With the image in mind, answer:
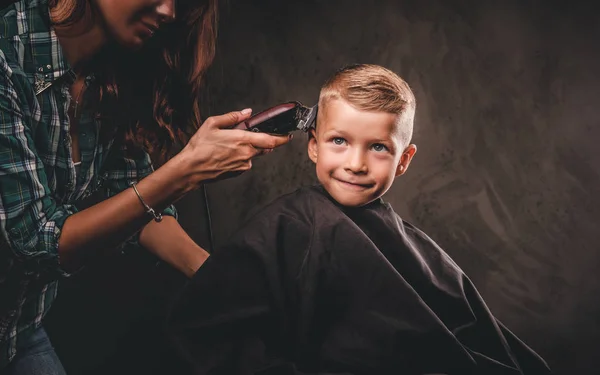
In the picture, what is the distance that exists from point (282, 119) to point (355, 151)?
201 mm

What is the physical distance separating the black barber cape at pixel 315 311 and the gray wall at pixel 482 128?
66 centimetres

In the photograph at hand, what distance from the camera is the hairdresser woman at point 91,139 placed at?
104cm

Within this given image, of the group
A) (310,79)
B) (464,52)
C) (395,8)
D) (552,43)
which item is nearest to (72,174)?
(310,79)

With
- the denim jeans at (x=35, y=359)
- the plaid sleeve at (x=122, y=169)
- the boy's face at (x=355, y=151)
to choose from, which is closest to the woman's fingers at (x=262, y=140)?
the boy's face at (x=355, y=151)

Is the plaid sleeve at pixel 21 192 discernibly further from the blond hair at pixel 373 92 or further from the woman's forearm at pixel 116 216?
the blond hair at pixel 373 92

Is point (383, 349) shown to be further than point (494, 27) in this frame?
No

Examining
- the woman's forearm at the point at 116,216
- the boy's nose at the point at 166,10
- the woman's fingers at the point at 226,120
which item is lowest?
the woman's forearm at the point at 116,216

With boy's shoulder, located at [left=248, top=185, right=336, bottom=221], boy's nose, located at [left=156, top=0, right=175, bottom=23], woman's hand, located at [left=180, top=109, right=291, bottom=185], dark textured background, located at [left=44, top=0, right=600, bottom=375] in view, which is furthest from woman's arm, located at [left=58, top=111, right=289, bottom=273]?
dark textured background, located at [left=44, top=0, right=600, bottom=375]

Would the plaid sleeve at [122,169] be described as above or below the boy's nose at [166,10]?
below

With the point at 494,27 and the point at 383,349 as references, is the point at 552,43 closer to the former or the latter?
the point at 494,27

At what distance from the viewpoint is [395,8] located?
171cm

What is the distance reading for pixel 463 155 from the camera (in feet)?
6.05

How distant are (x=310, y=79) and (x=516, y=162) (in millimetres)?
849

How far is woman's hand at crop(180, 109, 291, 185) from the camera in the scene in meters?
1.15
